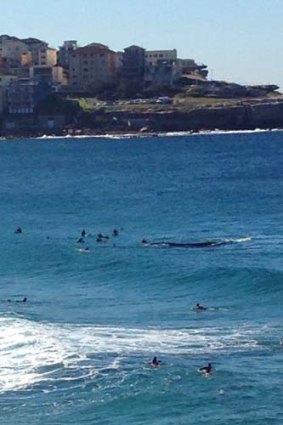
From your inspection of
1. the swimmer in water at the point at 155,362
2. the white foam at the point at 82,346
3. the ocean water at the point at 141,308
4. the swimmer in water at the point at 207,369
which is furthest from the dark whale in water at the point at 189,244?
the swimmer in water at the point at 207,369

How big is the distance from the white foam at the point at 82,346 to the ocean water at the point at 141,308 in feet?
0.23

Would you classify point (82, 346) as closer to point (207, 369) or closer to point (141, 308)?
point (207, 369)

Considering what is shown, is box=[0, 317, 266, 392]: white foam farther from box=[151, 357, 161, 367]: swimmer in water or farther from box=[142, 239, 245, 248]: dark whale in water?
box=[142, 239, 245, 248]: dark whale in water

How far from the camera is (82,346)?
40.6 metres

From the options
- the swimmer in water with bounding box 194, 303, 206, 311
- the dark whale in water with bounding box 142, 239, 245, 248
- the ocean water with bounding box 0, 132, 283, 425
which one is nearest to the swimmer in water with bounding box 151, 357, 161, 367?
the ocean water with bounding box 0, 132, 283, 425

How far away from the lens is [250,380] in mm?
35156

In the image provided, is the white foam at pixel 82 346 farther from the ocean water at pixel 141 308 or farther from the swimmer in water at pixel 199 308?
the swimmer in water at pixel 199 308

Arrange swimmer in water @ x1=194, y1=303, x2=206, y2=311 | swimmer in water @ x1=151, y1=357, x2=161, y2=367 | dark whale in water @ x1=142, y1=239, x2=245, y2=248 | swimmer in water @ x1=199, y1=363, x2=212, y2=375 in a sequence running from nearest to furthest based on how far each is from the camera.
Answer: swimmer in water @ x1=199, y1=363, x2=212, y2=375, swimmer in water @ x1=151, y1=357, x2=161, y2=367, swimmer in water @ x1=194, y1=303, x2=206, y2=311, dark whale in water @ x1=142, y1=239, x2=245, y2=248

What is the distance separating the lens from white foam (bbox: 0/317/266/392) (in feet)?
123

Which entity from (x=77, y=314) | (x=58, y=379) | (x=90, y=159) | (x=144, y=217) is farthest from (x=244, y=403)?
(x=90, y=159)

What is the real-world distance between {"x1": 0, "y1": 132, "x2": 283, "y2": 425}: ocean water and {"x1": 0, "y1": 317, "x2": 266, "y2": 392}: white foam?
0.07 metres

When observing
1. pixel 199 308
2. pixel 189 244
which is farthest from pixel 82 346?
pixel 189 244

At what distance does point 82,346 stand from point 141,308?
8.54m

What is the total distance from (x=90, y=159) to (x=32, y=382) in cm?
12514
